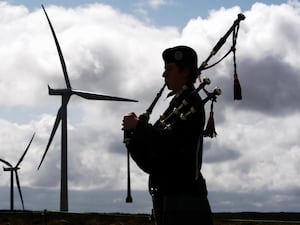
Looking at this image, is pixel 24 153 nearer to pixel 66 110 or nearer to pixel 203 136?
pixel 66 110

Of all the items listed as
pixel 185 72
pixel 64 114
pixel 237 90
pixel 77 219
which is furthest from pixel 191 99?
pixel 64 114

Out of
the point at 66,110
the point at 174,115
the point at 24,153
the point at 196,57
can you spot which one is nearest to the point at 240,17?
the point at 196,57

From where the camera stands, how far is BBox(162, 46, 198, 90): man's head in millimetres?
6863

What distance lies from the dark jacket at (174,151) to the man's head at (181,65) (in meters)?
0.26

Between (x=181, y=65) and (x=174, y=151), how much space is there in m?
0.85

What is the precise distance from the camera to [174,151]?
21.6 feet

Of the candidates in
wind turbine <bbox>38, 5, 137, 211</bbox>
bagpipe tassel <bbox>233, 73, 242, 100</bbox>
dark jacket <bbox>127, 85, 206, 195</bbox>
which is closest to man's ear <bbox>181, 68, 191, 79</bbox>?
dark jacket <bbox>127, 85, 206, 195</bbox>

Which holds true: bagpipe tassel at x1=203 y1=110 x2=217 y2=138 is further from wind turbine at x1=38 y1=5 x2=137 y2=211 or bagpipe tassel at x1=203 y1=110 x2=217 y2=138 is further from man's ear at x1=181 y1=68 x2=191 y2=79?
wind turbine at x1=38 y1=5 x2=137 y2=211

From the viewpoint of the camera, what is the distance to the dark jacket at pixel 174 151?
657 centimetres

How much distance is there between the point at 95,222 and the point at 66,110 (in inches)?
280

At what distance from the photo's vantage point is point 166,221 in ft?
22.0

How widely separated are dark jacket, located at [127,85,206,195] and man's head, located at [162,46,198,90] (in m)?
0.26


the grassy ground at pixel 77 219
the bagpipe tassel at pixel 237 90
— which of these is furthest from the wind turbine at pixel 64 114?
the bagpipe tassel at pixel 237 90

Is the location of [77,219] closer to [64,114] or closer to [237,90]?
[64,114]
